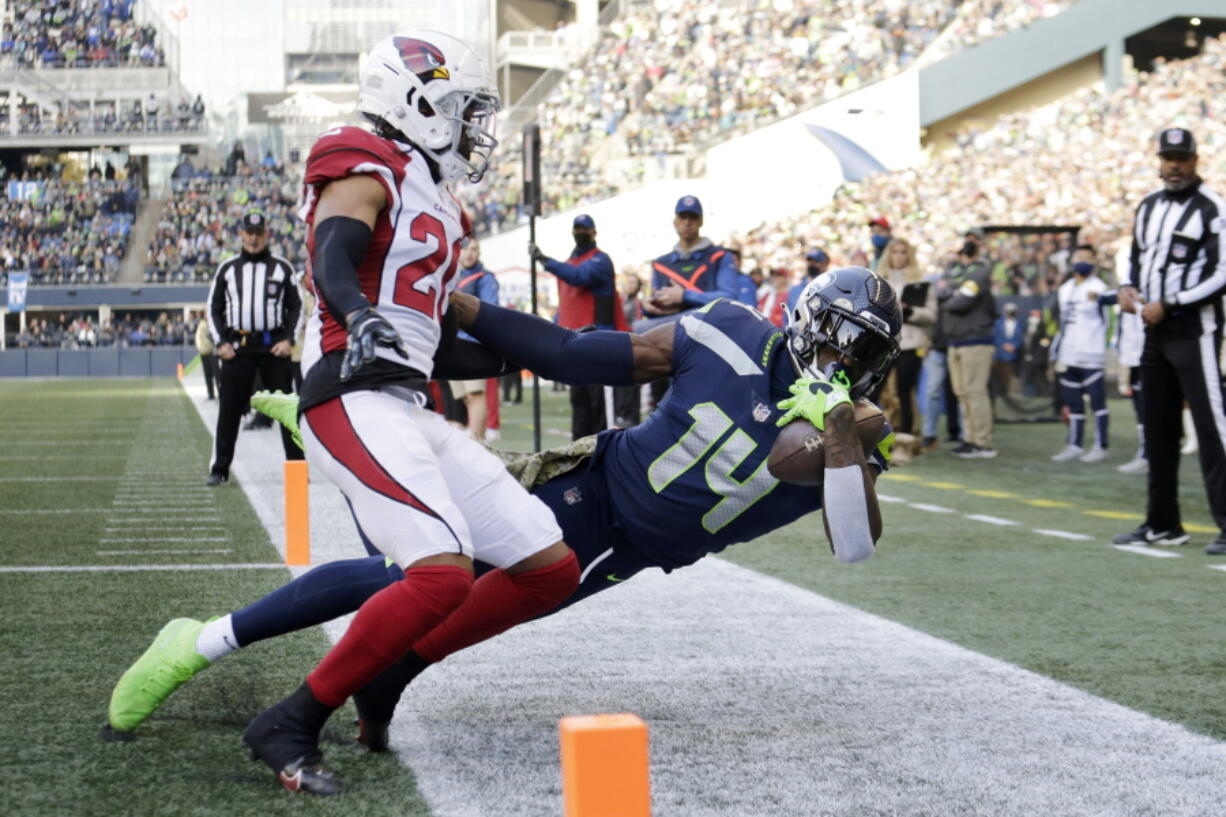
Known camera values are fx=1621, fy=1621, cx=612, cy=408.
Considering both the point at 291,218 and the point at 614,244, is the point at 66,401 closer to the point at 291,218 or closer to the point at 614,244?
the point at 614,244

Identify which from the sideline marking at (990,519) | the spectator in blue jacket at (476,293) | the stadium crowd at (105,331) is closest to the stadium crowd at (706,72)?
the stadium crowd at (105,331)

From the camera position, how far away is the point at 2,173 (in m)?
58.6

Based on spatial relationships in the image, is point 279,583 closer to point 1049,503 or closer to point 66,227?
point 1049,503

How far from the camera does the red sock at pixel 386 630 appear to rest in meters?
3.51

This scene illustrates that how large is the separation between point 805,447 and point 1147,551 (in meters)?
4.95

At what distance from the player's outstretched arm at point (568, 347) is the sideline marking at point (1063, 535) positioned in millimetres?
5145

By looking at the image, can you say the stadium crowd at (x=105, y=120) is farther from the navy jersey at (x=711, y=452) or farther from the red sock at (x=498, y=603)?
the red sock at (x=498, y=603)

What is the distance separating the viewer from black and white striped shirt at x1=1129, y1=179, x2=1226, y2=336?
25.9 feet

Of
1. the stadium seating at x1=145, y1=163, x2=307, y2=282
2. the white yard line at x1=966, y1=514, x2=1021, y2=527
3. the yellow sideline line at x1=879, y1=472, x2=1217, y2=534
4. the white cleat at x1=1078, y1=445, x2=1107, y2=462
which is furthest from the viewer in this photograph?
the stadium seating at x1=145, y1=163, x2=307, y2=282

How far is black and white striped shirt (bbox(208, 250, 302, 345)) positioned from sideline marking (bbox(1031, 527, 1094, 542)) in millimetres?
5297

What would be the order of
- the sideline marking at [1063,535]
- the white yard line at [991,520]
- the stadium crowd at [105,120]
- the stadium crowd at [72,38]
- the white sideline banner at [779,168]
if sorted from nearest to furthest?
the sideline marking at [1063,535], the white yard line at [991,520], the white sideline banner at [779,168], the stadium crowd at [105,120], the stadium crowd at [72,38]

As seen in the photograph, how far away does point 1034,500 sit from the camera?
10898 millimetres

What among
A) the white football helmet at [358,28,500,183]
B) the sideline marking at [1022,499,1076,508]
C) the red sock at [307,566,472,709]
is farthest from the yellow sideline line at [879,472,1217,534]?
the red sock at [307,566,472,709]

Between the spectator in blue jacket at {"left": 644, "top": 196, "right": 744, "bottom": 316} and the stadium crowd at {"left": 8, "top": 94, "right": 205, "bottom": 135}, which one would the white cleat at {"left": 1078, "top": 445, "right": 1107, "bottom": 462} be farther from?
the stadium crowd at {"left": 8, "top": 94, "right": 205, "bottom": 135}
